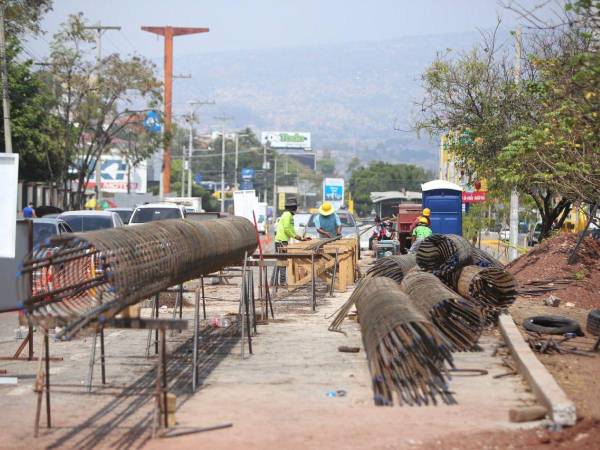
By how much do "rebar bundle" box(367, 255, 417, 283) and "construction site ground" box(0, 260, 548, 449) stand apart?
304cm

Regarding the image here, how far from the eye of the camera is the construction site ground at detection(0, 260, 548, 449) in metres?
8.10

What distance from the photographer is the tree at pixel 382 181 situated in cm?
13962

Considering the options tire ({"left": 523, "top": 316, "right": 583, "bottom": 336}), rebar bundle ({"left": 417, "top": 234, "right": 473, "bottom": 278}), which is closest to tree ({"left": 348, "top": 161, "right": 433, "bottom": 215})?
rebar bundle ({"left": 417, "top": 234, "right": 473, "bottom": 278})

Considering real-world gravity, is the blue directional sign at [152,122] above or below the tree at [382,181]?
above

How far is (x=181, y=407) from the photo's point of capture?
9.31 m

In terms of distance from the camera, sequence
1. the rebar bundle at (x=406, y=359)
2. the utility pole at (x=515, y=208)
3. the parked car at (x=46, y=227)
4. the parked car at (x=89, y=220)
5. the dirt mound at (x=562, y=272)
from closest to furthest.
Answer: the rebar bundle at (x=406, y=359) < the dirt mound at (x=562, y=272) < the parked car at (x=46, y=227) < the parked car at (x=89, y=220) < the utility pole at (x=515, y=208)

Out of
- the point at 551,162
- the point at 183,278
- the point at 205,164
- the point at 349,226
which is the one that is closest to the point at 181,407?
the point at 183,278

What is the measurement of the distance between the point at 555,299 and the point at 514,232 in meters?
13.4

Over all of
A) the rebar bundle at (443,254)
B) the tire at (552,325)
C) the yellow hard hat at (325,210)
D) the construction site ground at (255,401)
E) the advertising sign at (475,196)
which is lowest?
the construction site ground at (255,401)

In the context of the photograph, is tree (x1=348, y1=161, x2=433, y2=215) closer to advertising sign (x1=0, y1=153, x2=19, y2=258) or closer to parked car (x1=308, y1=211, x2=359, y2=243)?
parked car (x1=308, y1=211, x2=359, y2=243)

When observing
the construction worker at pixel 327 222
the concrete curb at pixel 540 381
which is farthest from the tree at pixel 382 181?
the concrete curb at pixel 540 381

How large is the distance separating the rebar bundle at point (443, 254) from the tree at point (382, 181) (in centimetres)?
11958

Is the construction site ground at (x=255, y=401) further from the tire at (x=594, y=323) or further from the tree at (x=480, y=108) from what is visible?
the tree at (x=480, y=108)

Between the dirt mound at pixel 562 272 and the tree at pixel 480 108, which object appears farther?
the tree at pixel 480 108
